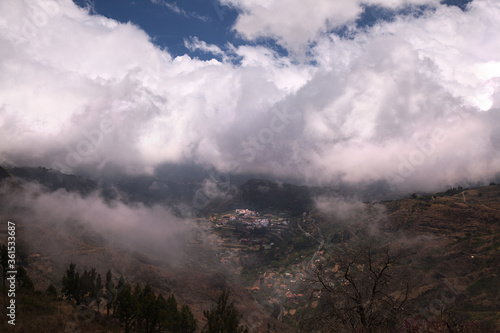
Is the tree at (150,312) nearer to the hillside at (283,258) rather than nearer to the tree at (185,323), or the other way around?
the hillside at (283,258)

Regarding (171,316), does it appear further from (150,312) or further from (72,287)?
(72,287)

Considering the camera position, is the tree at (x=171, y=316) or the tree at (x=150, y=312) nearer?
the tree at (x=150, y=312)

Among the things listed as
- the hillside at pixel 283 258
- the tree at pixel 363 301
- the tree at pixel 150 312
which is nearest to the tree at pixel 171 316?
the tree at pixel 150 312

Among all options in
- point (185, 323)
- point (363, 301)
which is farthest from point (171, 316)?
point (363, 301)

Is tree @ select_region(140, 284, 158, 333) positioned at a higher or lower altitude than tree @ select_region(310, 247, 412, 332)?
lower

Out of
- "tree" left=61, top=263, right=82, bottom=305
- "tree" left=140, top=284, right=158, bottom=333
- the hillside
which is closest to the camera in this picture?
"tree" left=140, top=284, right=158, bottom=333

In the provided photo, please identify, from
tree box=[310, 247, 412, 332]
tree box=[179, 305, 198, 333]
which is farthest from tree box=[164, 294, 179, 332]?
tree box=[310, 247, 412, 332]

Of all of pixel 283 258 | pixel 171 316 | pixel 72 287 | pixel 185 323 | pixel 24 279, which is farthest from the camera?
pixel 283 258

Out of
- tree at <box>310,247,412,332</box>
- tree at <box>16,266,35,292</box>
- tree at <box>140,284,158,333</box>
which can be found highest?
tree at <box>16,266,35,292</box>

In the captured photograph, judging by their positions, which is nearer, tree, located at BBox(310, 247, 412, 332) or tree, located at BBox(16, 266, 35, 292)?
tree, located at BBox(310, 247, 412, 332)

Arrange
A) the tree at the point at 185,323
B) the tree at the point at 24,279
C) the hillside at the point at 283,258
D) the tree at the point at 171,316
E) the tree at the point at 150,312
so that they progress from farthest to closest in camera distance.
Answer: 1. the hillside at the point at 283,258
2. the tree at the point at 185,323
3. the tree at the point at 171,316
4. the tree at the point at 24,279
5. the tree at the point at 150,312

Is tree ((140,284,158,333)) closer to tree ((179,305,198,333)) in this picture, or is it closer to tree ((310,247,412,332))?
tree ((179,305,198,333))
